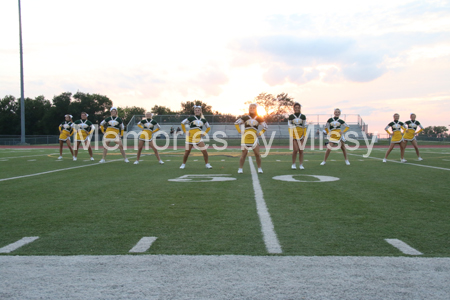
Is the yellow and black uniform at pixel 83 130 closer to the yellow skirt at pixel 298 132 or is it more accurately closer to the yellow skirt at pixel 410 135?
the yellow skirt at pixel 298 132

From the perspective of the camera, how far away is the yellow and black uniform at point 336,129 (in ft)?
44.5

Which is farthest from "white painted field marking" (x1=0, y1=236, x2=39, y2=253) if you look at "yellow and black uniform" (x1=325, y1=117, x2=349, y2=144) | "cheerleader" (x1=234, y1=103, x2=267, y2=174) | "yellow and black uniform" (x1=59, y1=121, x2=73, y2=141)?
"yellow and black uniform" (x1=59, y1=121, x2=73, y2=141)

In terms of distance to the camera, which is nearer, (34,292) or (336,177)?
(34,292)

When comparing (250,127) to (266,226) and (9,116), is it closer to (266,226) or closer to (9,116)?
(266,226)

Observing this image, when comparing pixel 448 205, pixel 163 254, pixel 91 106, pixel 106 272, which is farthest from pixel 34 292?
pixel 91 106

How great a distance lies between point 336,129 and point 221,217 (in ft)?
33.0

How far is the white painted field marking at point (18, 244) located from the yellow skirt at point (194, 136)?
7.53 m

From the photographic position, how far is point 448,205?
5.54 m

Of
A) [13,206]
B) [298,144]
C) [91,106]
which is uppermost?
[91,106]

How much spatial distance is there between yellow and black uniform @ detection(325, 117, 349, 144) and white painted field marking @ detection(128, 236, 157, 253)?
10936 millimetres

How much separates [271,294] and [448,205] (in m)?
4.44

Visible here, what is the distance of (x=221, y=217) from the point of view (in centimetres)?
469

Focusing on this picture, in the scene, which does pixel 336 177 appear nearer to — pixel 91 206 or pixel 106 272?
pixel 91 206

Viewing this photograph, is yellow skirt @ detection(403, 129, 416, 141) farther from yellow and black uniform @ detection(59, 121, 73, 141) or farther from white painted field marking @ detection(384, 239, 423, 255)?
yellow and black uniform @ detection(59, 121, 73, 141)
